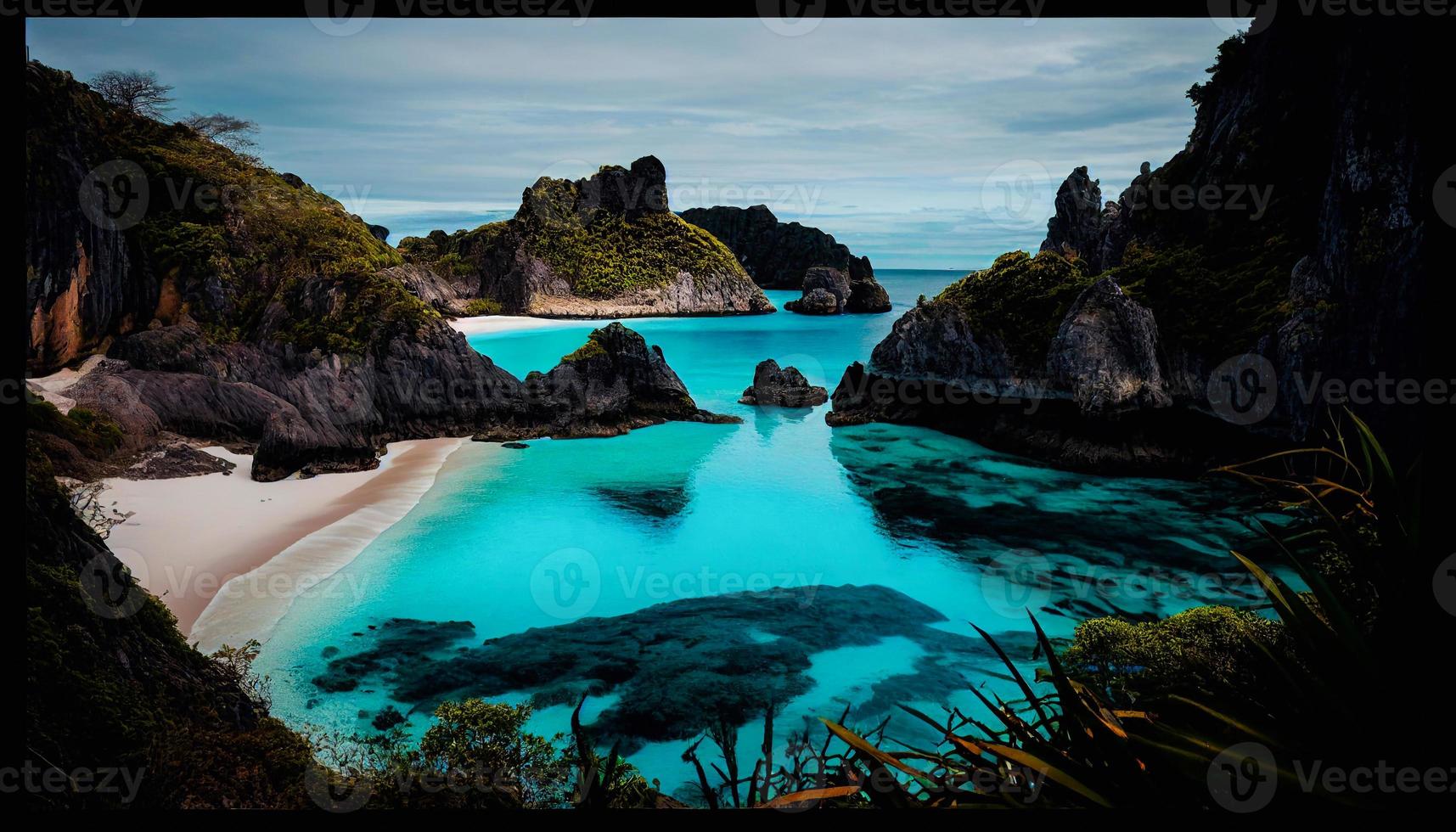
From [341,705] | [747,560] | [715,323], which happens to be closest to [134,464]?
[341,705]

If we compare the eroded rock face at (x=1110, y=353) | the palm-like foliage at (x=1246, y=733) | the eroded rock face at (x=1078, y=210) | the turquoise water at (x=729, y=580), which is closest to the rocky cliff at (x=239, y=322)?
the turquoise water at (x=729, y=580)

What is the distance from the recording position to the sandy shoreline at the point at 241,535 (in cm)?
1248

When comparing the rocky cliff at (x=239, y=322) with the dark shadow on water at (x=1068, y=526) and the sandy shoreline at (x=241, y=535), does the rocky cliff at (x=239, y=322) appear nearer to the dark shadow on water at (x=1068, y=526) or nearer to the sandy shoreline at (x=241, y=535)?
the sandy shoreline at (x=241, y=535)

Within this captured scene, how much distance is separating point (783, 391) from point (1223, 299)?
1857cm

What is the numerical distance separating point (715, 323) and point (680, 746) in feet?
237

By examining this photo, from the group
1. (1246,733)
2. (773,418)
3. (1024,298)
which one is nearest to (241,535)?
(1246,733)

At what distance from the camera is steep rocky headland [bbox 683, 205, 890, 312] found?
119 meters

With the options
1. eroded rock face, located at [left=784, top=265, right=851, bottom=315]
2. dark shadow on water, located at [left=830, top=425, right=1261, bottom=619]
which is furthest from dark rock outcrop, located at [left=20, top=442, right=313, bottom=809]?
eroded rock face, located at [left=784, top=265, right=851, bottom=315]

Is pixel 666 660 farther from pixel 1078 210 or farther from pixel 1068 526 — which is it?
pixel 1078 210

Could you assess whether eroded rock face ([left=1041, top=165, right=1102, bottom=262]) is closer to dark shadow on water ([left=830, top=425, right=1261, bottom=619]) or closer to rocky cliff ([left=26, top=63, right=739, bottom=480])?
dark shadow on water ([left=830, top=425, right=1261, bottom=619])

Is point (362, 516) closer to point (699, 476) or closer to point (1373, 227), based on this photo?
point (699, 476)

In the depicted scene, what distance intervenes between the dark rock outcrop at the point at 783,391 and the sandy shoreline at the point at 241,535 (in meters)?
19.0

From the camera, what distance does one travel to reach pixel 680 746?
33.8 ft

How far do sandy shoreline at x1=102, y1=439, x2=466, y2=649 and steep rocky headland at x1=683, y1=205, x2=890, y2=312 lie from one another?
340 feet
